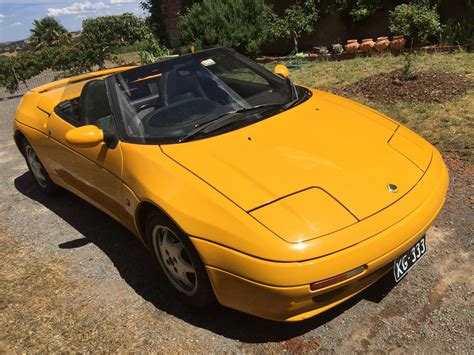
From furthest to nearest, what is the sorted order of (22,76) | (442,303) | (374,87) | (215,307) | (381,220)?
(22,76), (374,87), (215,307), (442,303), (381,220)

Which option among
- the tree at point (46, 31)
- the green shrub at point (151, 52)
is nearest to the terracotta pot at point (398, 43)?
the green shrub at point (151, 52)

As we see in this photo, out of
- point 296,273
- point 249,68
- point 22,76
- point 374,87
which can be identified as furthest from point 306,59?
point 22,76

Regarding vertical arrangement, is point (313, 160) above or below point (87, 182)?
above

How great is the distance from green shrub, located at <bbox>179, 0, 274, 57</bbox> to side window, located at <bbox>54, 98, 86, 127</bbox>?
6354 mm

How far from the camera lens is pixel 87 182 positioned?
347 cm

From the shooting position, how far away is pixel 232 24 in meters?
9.92

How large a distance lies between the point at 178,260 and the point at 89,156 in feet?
3.77

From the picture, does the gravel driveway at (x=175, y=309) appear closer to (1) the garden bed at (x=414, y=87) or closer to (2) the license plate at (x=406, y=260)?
(2) the license plate at (x=406, y=260)

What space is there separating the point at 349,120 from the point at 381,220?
1068 millimetres

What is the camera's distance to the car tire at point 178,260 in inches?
94.8

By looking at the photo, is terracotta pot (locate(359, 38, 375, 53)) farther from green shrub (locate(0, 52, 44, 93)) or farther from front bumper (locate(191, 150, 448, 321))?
green shrub (locate(0, 52, 44, 93))

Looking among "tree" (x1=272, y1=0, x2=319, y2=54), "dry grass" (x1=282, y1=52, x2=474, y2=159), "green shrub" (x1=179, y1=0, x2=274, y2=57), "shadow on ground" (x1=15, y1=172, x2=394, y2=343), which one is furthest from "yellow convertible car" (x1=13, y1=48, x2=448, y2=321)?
"tree" (x1=272, y1=0, x2=319, y2=54)

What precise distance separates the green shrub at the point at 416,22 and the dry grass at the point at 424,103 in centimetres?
61

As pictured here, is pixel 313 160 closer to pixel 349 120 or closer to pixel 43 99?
pixel 349 120
